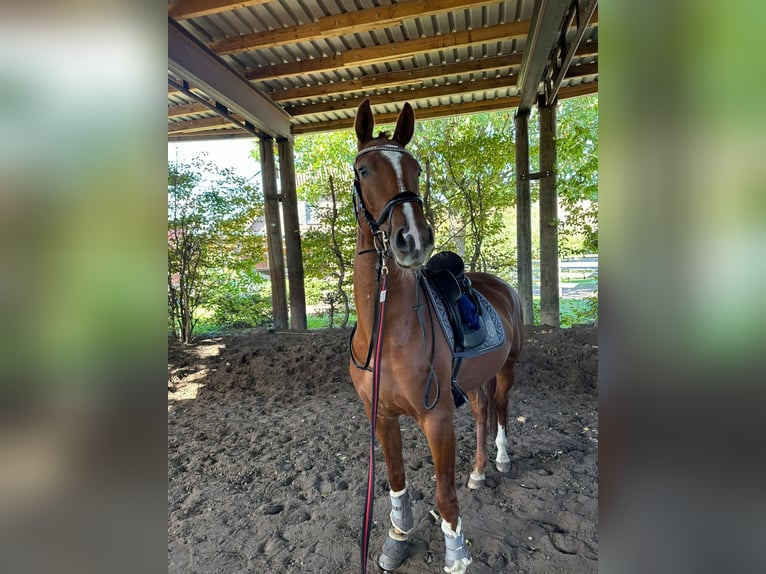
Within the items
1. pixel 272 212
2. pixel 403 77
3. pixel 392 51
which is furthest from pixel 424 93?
pixel 272 212

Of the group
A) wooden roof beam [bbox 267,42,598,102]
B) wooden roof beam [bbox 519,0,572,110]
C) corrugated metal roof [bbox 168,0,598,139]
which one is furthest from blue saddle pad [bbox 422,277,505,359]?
wooden roof beam [bbox 267,42,598,102]

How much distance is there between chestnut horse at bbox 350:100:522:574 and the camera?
1709mm

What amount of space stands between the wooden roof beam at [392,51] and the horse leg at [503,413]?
3973 mm

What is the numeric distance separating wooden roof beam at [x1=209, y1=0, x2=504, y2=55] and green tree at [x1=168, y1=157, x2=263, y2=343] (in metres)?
2.47

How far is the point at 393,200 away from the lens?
169 centimetres

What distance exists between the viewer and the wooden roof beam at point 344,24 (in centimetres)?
402

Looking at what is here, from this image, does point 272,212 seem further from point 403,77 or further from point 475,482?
point 475,482

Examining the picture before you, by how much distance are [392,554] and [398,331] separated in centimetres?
126

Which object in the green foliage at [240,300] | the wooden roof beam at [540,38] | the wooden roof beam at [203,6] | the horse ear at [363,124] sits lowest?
the green foliage at [240,300]

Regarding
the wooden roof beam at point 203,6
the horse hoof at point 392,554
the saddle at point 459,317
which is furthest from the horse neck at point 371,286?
the wooden roof beam at point 203,6

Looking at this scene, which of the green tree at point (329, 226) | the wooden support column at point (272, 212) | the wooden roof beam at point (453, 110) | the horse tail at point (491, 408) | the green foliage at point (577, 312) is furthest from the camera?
the green tree at point (329, 226)

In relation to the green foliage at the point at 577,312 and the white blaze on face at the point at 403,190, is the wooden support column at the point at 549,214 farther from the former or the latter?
the white blaze on face at the point at 403,190
